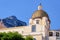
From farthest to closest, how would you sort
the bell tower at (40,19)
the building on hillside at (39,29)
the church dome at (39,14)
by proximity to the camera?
the church dome at (39,14)
the bell tower at (40,19)
the building on hillside at (39,29)

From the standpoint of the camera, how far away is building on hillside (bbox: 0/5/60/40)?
64438 millimetres

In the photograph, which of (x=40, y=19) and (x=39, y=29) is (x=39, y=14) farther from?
(x=39, y=29)

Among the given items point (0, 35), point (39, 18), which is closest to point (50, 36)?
point (39, 18)

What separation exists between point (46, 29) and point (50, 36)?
1.89 meters

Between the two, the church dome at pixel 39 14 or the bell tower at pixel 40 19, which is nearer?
the bell tower at pixel 40 19

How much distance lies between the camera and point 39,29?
218 ft

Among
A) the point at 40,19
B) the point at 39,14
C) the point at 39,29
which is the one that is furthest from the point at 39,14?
the point at 39,29

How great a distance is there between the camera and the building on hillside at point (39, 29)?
211ft

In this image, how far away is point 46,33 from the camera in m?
65.9

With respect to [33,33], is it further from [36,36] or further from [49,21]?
[49,21]

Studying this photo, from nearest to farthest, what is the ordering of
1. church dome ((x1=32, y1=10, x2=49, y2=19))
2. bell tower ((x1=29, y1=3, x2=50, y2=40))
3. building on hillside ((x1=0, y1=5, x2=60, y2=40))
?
building on hillside ((x1=0, y1=5, x2=60, y2=40)) < bell tower ((x1=29, y1=3, x2=50, y2=40)) < church dome ((x1=32, y1=10, x2=49, y2=19))

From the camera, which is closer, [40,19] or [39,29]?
[39,29]

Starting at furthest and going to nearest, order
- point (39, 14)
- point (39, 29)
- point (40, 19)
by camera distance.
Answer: point (39, 14)
point (40, 19)
point (39, 29)

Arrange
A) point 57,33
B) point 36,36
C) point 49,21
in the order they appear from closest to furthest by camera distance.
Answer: point 36,36 < point 57,33 < point 49,21
